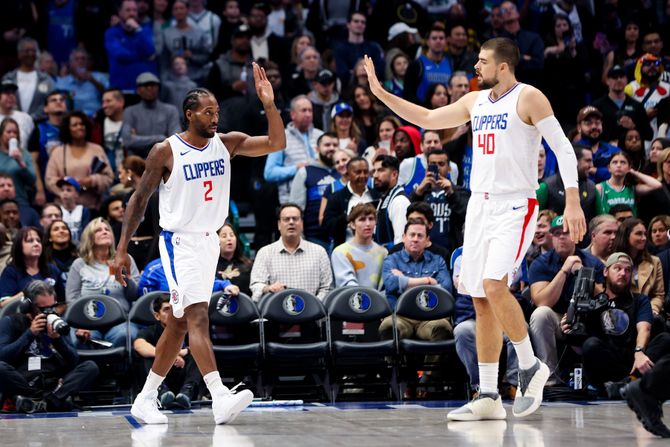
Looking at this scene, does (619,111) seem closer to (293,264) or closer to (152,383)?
(293,264)

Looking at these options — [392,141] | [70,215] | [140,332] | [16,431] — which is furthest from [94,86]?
[16,431]

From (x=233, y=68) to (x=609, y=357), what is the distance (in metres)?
6.70

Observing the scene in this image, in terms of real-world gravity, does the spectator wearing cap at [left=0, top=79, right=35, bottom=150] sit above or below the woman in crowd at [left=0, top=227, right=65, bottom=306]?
above

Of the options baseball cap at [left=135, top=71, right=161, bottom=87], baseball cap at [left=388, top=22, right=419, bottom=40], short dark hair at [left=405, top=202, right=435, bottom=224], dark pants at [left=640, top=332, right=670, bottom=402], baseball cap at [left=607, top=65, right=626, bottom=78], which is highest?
baseball cap at [left=388, top=22, right=419, bottom=40]

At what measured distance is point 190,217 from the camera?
7906 mm

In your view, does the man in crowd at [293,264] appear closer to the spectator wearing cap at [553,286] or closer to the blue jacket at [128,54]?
the spectator wearing cap at [553,286]

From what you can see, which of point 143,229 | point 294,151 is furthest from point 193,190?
point 294,151

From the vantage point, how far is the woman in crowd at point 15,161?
1275cm

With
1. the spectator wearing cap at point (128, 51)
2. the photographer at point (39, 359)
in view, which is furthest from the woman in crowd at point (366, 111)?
the photographer at point (39, 359)

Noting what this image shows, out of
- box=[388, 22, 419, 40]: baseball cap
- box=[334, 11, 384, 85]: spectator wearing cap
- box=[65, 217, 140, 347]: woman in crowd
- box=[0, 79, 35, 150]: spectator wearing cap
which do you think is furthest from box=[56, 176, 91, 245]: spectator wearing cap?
box=[388, 22, 419, 40]: baseball cap

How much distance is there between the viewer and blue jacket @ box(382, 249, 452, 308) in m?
11.0

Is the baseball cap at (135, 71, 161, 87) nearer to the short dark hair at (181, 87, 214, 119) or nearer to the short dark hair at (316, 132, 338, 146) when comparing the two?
the short dark hair at (316, 132, 338, 146)

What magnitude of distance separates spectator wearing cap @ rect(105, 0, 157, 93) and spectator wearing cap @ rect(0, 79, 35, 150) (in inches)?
67.3

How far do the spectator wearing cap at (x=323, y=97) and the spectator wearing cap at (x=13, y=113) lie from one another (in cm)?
331
